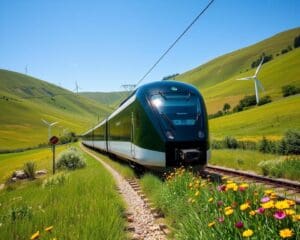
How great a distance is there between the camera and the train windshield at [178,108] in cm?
1265

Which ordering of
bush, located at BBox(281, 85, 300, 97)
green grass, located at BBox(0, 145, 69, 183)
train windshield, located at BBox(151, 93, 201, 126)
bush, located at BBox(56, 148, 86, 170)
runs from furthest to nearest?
bush, located at BBox(281, 85, 300, 97), green grass, located at BBox(0, 145, 69, 183), bush, located at BBox(56, 148, 86, 170), train windshield, located at BBox(151, 93, 201, 126)

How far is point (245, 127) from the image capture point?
54.2 m

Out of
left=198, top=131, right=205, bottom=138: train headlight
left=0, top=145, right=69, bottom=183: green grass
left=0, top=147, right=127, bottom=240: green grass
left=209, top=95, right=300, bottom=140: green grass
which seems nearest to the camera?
left=0, top=147, right=127, bottom=240: green grass

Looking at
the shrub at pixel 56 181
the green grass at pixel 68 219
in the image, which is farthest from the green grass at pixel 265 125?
the green grass at pixel 68 219

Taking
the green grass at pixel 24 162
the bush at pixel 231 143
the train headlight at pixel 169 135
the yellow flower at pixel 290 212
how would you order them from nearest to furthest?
the yellow flower at pixel 290 212 < the train headlight at pixel 169 135 < the bush at pixel 231 143 < the green grass at pixel 24 162

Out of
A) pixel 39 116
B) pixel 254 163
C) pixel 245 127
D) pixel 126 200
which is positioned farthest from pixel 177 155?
pixel 39 116

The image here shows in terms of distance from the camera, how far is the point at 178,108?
1299cm

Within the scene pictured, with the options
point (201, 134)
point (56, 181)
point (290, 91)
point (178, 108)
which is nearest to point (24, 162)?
point (56, 181)

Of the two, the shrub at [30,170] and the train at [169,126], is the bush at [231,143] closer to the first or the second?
the shrub at [30,170]

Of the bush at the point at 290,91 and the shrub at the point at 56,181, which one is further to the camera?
the bush at the point at 290,91

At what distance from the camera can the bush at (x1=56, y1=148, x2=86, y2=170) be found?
24500mm

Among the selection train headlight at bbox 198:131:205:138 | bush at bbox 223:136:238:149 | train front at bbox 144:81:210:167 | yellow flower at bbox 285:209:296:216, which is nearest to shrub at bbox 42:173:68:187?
train front at bbox 144:81:210:167

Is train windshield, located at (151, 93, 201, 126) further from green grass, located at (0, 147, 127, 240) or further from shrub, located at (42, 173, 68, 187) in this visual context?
shrub, located at (42, 173, 68, 187)

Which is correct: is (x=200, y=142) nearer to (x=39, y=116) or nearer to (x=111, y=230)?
(x=111, y=230)
